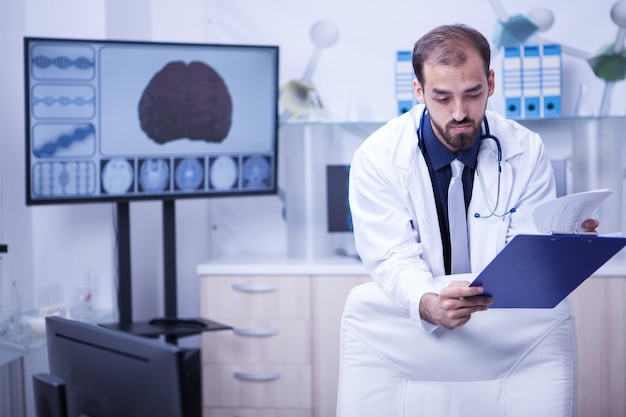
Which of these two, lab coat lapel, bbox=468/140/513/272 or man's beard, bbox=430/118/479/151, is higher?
man's beard, bbox=430/118/479/151

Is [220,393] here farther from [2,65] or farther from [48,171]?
[2,65]

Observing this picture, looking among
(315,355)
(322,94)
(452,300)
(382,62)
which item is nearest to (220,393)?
(315,355)

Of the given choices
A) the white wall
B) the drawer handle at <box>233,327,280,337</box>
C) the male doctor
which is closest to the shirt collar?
the male doctor

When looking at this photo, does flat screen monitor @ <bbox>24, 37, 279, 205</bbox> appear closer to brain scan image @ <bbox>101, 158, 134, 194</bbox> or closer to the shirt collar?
brain scan image @ <bbox>101, 158, 134, 194</bbox>

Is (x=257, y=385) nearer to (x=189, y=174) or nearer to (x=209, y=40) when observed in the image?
(x=189, y=174)

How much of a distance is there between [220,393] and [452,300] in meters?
1.84

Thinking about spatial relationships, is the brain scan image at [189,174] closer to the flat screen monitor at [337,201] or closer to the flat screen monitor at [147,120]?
the flat screen monitor at [147,120]

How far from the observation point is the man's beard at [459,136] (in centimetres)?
177

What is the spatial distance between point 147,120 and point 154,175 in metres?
0.21

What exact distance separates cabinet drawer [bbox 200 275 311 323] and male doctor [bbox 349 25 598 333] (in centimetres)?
127

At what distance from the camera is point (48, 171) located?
2.80 meters

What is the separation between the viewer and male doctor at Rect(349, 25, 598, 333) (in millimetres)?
1742

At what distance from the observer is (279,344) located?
123 inches

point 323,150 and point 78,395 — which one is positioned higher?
point 323,150
